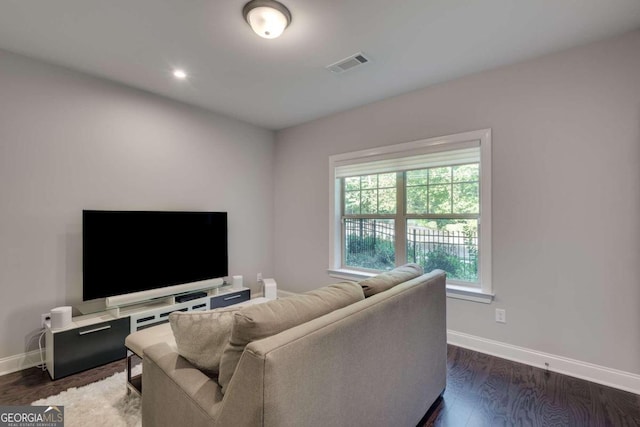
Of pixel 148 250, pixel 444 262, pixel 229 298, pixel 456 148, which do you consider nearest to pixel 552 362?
pixel 444 262

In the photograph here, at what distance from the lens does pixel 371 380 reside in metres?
1.33

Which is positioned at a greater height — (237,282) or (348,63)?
(348,63)

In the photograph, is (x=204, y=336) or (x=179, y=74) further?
(x=179, y=74)

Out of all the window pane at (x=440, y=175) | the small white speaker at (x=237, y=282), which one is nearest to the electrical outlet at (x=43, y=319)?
the small white speaker at (x=237, y=282)

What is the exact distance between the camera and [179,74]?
9.11ft

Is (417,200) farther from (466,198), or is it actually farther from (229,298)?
(229,298)

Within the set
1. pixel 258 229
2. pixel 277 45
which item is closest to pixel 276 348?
pixel 277 45

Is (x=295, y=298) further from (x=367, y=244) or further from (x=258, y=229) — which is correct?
(x=258, y=229)

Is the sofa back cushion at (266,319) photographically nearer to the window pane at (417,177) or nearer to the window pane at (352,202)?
the window pane at (417,177)

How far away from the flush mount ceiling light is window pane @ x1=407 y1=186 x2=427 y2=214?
2.07 metres

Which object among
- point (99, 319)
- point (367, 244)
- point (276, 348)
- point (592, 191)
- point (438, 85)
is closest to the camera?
point (276, 348)

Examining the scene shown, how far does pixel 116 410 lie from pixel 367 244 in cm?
278

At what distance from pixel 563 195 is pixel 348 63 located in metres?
2.07

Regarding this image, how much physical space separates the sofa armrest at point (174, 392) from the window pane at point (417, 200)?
263cm
